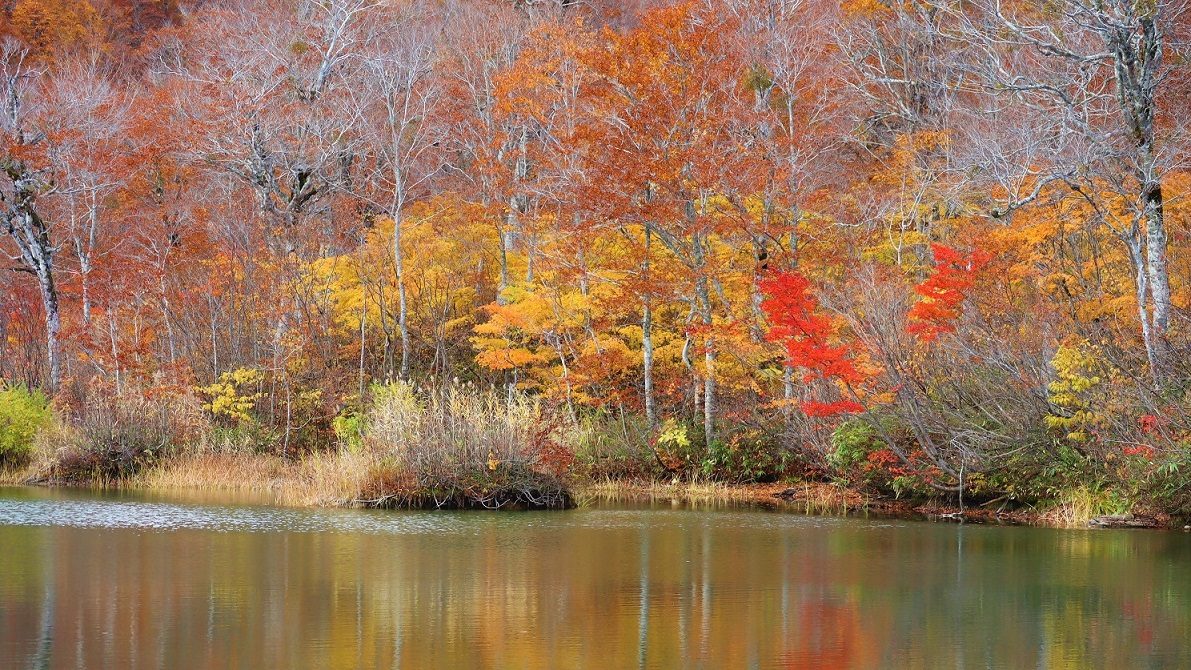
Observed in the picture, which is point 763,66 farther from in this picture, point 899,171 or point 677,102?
point 677,102

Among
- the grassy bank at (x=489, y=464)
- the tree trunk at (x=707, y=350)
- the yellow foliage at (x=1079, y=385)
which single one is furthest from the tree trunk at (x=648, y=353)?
the yellow foliage at (x=1079, y=385)

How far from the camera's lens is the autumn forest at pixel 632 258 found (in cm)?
1811

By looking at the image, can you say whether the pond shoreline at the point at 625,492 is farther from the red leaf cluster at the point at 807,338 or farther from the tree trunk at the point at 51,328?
the tree trunk at the point at 51,328

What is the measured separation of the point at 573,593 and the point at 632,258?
42.3ft

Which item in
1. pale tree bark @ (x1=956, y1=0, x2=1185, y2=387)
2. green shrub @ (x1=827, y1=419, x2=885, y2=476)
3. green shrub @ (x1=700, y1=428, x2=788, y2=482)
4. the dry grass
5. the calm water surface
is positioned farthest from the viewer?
green shrub @ (x1=700, y1=428, x2=788, y2=482)

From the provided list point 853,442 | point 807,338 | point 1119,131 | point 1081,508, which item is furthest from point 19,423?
point 1119,131

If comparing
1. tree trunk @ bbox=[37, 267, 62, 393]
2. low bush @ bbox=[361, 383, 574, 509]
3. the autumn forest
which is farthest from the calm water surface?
tree trunk @ bbox=[37, 267, 62, 393]

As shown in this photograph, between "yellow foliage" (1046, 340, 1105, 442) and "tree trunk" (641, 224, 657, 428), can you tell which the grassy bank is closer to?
"tree trunk" (641, 224, 657, 428)

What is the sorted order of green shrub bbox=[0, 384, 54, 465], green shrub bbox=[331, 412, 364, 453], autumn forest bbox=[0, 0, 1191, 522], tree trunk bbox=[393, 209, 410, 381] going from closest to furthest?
autumn forest bbox=[0, 0, 1191, 522], green shrub bbox=[331, 412, 364, 453], green shrub bbox=[0, 384, 54, 465], tree trunk bbox=[393, 209, 410, 381]

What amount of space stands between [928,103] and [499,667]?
26059 millimetres

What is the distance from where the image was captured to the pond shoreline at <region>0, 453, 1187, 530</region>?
17703 millimetres

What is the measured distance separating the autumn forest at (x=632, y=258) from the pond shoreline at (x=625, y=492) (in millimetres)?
166

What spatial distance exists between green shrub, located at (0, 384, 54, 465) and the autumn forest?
7 centimetres

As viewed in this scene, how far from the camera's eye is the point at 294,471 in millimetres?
22000
